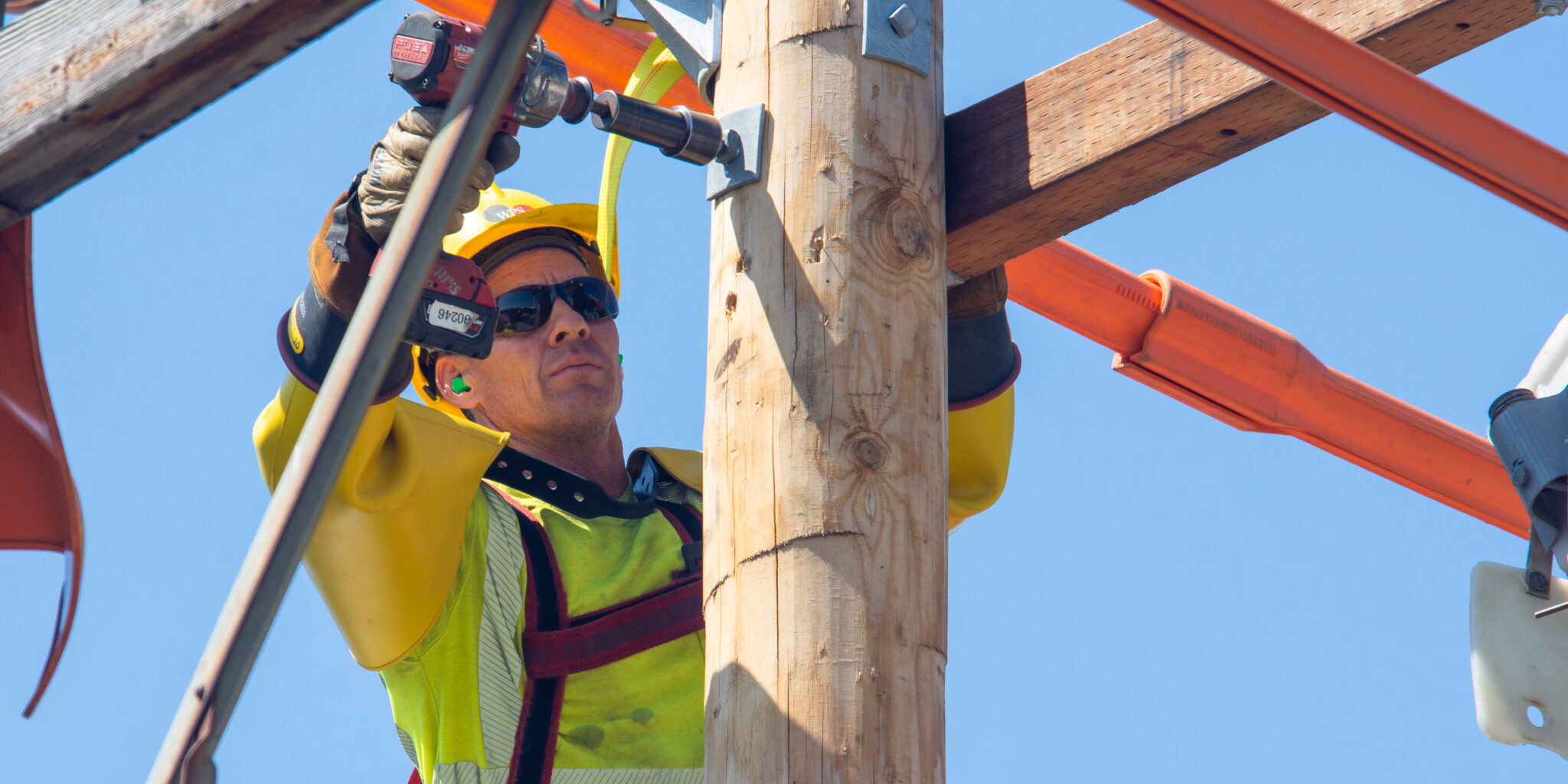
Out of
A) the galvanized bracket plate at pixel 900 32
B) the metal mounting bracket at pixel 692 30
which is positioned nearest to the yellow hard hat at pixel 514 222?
the metal mounting bracket at pixel 692 30

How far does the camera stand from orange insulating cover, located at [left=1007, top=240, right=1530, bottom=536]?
4113 millimetres

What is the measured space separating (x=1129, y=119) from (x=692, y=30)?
0.74 meters

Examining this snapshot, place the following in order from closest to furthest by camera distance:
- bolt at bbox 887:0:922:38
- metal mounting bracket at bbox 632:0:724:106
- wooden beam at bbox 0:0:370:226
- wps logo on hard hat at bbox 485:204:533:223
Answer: wooden beam at bbox 0:0:370:226, bolt at bbox 887:0:922:38, metal mounting bracket at bbox 632:0:724:106, wps logo on hard hat at bbox 485:204:533:223

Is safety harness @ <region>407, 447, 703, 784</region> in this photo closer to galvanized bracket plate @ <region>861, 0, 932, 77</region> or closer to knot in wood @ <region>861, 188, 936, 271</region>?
knot in wood @ <region>861, 188, 936, 271</region>

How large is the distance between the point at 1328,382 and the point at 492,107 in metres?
2.68

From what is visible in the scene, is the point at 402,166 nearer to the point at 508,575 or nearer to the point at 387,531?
the point at 387,531

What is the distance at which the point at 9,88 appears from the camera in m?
2.50

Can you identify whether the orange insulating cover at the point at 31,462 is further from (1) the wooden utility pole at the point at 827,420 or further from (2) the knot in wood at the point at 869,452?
(2) the knot in wood at the point at 869,452

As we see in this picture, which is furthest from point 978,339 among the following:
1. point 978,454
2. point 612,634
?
point 612,634

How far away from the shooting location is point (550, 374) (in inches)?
178

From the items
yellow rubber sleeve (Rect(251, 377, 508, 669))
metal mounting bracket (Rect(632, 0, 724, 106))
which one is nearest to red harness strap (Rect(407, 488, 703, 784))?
yellow rubber sleeve (Rect(251, 377, 508, 669))

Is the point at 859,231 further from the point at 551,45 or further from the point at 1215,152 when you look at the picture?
the point at 551,45

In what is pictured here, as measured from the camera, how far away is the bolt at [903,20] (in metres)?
3.06

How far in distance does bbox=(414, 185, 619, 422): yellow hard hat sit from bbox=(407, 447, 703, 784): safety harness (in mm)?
376
